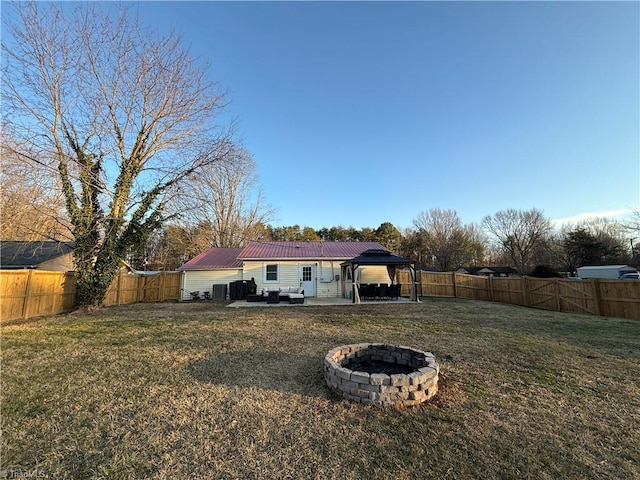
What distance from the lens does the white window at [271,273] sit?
1578cm

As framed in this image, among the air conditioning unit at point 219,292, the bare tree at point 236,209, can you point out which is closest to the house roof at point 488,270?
the bare tree at point 236,209

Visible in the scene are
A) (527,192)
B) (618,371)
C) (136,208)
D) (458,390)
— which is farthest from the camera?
(527,192)

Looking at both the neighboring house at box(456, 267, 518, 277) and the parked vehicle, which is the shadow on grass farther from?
the neighboring house at box(456, 267, 518, 277)

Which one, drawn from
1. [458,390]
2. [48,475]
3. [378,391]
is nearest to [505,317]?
[458,390]

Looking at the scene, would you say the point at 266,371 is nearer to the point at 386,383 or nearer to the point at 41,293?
the point at 386,383

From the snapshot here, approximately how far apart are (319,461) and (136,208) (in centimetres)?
1182

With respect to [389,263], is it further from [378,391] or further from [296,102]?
[378,391]

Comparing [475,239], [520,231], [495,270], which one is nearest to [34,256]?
[495,270]

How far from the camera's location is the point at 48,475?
2207mm

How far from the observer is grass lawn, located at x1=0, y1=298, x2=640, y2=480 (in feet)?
7.64

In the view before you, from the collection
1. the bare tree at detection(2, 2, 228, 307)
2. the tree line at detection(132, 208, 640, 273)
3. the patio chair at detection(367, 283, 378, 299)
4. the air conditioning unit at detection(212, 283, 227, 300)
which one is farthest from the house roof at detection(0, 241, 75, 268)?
the tree line at detection(132, 208, 640, 273)

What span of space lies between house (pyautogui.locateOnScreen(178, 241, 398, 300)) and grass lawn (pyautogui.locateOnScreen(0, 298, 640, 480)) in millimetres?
9581

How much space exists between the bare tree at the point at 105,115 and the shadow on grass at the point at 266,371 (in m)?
8.75

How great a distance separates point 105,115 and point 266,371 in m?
11.5
